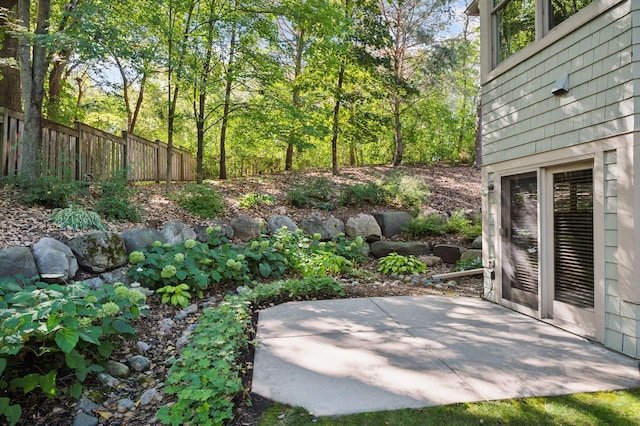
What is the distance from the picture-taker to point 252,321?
3508 millimetres

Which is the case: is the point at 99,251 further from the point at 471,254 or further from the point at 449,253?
the point at 471,254

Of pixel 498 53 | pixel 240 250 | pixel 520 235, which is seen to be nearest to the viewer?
pixel 520 235

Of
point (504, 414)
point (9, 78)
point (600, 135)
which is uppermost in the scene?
point (9, 78)

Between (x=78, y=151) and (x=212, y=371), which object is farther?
(x=78, y=151)

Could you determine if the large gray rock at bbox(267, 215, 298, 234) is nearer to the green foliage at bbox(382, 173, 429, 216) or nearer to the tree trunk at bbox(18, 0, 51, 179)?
the green foliage at bbox(382, 173, 429, 216)

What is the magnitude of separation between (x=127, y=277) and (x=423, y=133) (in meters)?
14.2

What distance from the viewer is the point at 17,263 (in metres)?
3.35

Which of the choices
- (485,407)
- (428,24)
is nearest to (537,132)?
(485,407)

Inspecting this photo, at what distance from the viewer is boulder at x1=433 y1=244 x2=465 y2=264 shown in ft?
21.0

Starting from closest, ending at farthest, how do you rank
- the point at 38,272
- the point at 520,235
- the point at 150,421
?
the point at 150,421, the point at 38,272, the point at 520,235

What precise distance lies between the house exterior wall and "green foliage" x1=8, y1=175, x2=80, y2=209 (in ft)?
18.6

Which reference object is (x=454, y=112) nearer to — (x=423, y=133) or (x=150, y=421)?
(x=423, y=133)

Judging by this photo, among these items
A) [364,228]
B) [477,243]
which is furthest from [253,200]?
[477,243]

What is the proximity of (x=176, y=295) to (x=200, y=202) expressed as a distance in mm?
2960
